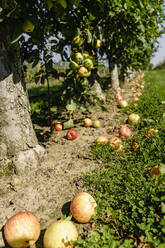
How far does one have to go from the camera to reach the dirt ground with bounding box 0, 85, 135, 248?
1667 mm

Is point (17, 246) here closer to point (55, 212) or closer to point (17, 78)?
point (55, 212)

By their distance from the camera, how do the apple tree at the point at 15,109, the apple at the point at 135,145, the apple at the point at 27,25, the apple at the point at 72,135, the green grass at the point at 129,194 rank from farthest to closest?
1. the apple at the point at 72,135
2. the apple at the point at 135,145
3. the apple tree at the point at 15,109
4. the apple at the point at 27,25
5. the green grass at the point at 129,194

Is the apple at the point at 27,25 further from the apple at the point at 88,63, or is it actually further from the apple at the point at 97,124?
the apple at the point at 97,124

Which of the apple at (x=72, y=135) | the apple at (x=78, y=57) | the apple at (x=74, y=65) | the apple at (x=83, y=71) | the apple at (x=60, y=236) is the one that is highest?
the apple at (x=78, y=57)

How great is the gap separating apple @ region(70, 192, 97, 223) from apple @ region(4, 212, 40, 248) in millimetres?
321

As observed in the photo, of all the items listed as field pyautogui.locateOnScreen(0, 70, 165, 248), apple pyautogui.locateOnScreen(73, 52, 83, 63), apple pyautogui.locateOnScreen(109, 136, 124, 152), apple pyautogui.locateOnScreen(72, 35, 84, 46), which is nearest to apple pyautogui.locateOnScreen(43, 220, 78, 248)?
field pyautogui.locateOnScreen(0, 70, 165, 248)

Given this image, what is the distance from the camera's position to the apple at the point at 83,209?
4.76 ft

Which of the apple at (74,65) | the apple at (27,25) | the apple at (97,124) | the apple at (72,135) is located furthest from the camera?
the apple at (97,124)

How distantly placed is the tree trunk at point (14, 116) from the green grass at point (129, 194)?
2.55 feet

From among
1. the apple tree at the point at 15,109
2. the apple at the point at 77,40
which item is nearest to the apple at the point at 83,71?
the apple at the point at 77,40

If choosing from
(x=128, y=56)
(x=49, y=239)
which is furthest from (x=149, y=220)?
(x=128, y=56)

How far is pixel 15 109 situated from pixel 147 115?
240 centimetres

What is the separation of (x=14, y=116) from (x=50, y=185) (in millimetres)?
865

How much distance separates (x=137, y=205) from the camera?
4.64 ft
